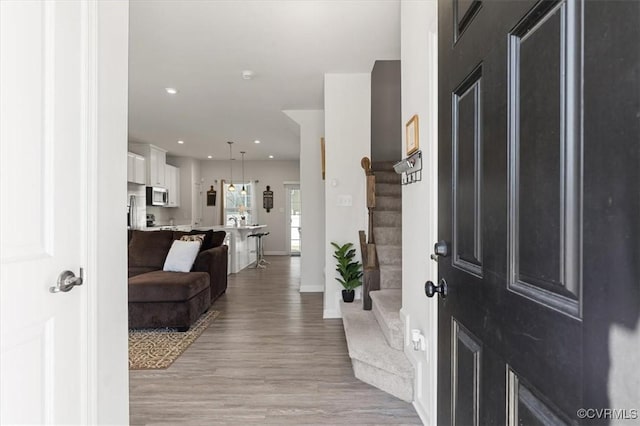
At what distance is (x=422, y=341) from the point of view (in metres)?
1.85

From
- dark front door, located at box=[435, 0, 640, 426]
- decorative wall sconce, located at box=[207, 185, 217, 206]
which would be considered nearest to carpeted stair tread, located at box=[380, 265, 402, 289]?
dark front door, located at box=[435, 0, 640, 426]

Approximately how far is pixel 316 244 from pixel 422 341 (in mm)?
3367

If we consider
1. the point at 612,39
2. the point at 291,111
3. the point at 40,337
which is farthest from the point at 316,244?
the point at 612,39

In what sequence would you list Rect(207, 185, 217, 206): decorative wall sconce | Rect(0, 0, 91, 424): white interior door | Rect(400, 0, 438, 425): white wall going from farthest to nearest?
Rect(207, 185, 217, 206): decorative wall sconce < Rect(400, 0, 438, 425): white wall < Rect(0, 0, 91, 424): white interior door

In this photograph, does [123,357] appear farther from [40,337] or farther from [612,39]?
[612,39]

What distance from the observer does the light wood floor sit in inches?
76.9

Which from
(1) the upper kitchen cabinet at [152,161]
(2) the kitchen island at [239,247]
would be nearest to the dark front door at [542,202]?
(2) the kitchen island at [239,247]

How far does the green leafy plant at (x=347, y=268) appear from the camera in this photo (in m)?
3.68

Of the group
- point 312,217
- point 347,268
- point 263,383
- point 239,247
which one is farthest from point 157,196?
point 263,383

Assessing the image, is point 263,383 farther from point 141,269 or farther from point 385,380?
point 141,269

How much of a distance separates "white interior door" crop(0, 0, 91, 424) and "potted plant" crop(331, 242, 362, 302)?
8.85 feet

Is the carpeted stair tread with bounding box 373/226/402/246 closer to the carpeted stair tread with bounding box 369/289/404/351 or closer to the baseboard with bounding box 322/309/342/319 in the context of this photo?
the carpeted stair tread with bounding box 369/289/404/351

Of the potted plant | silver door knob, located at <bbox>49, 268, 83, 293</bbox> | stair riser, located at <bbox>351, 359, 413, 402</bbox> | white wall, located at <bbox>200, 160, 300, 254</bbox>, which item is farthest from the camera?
white wall, located at <bbox>200, 160, 300, 254</bbox>

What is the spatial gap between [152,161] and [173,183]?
1387mm
